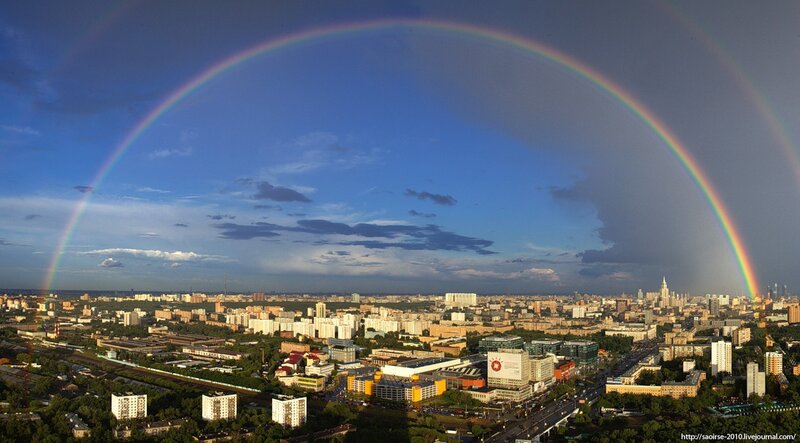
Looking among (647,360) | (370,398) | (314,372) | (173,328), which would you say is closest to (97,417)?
(370,398)

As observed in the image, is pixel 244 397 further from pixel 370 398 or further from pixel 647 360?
pixel 647 360

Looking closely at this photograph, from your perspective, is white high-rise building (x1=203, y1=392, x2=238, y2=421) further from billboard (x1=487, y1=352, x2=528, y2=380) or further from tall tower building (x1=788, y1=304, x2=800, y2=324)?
tall tower building (x1=788, y1=304, x2=800, y2=324)

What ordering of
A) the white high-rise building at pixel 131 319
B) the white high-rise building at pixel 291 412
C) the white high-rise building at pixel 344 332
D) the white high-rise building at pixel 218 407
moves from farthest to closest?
the white high-rise building at pixel 131 319
the white high-rise building at pixel 344 332
the white high-rise building at pixel 218 407
the white high-rise building at pixel 291 412

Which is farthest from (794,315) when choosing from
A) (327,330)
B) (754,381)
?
(327,330)

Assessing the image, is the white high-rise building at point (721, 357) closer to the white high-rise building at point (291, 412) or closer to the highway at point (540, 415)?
the highway at point (540, 415)

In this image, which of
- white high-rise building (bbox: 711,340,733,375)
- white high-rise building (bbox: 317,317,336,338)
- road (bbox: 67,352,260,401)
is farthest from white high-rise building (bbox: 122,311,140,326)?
white high-rise building (bbox: 711,340,733,375)

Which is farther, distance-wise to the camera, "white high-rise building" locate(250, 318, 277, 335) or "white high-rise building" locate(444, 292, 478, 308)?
"white high-rise building" locate(444, 292, 478, 308)

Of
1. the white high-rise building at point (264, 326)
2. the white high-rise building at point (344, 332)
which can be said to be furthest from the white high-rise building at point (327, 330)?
the white high-rise building at point (264, 326)
